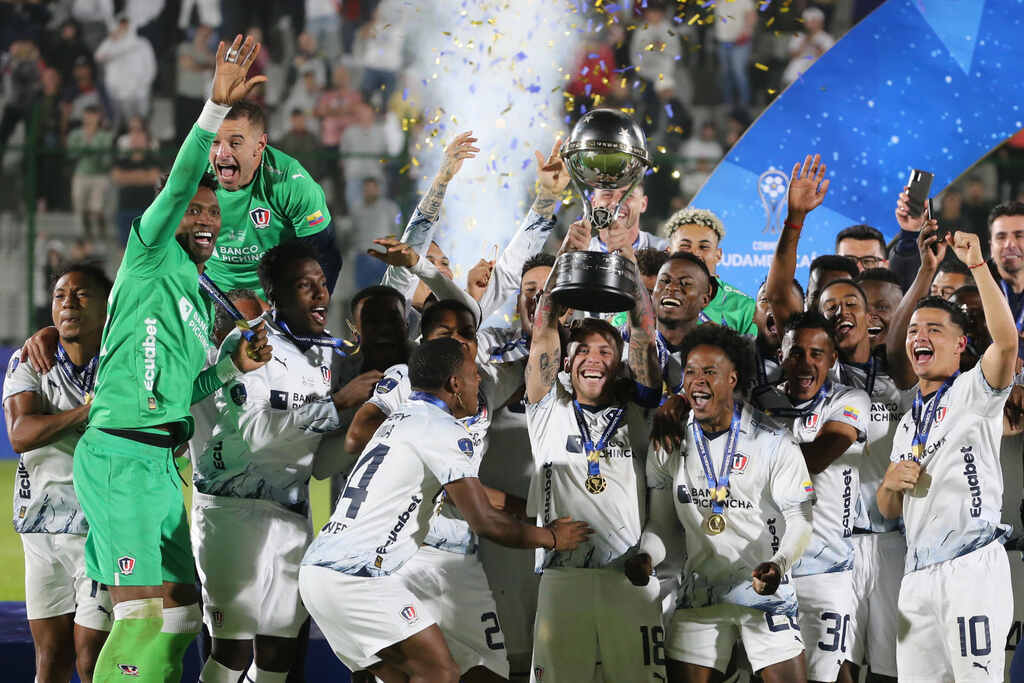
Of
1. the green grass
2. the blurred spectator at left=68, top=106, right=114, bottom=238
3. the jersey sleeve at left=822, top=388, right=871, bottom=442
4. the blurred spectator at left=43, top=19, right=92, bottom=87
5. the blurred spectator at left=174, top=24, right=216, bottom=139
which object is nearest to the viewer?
the jersey sleeve at left=822, top=388, right=871, bottom=442

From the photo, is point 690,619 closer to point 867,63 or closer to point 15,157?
point 867,63

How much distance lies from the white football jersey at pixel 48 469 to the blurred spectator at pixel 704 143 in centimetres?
814

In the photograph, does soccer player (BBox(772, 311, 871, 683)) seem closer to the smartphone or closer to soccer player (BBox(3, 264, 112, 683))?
the smartphone

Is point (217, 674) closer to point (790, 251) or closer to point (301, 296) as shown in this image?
point (301, 296)

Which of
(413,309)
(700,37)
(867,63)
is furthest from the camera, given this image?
(700,37)

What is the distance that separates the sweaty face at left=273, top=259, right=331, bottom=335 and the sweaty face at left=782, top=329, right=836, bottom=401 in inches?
77.5

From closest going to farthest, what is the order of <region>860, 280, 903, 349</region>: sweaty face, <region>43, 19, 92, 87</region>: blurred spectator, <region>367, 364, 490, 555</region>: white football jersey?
1. <region>367, 364, 490, 555</region>: white football jersey
2. <region>860, 280, 903, 349</region>: sweaty face
3. <region>43, 19, 92, 87</region>: blurred spectator

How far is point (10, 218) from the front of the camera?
12.2 meters

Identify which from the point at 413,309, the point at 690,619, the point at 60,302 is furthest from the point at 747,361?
the point at 60,302

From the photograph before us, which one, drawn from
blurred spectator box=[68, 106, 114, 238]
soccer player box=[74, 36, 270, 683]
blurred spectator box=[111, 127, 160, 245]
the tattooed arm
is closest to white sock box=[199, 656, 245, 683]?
soccer player box=[74, 36, 270, 683]

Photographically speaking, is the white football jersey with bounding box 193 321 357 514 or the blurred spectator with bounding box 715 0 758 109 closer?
the white football jersey with bounding box 193 321 357 514

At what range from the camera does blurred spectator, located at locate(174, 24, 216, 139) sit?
44.3 feet

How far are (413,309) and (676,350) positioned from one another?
5.04 feet

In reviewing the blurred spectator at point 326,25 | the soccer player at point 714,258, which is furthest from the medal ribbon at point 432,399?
the blurred spectator at point 326,25
